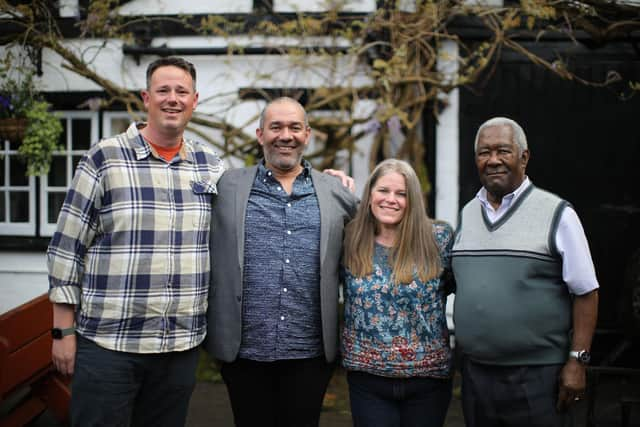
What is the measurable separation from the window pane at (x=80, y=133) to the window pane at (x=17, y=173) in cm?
60

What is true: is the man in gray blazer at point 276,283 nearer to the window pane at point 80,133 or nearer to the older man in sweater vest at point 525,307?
the older man in sweater vest at point 525,307

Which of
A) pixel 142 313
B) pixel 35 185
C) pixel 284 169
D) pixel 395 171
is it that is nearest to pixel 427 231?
pixel 395 171

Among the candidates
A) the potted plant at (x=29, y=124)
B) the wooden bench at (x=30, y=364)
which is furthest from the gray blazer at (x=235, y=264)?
the potted plant at (x=29, y=124)

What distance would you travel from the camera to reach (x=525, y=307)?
2623 mm

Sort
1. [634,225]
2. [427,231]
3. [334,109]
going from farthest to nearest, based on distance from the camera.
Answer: [334,109]
[634,225]
[427,231]

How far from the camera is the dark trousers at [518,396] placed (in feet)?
8.63

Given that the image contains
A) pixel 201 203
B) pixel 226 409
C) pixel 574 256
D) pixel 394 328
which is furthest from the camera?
pixel 226 409

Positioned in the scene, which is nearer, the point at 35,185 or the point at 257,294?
the point at 257,294

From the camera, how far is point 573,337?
267 cm

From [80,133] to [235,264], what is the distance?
4.66 m

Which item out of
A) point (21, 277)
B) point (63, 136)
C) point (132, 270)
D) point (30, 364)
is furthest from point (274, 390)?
point (63, 136)

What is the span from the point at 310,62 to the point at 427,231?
383cm

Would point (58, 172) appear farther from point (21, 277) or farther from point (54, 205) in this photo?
point (21, 277)

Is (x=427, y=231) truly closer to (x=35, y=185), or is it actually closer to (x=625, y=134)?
(x=625, y=134)
